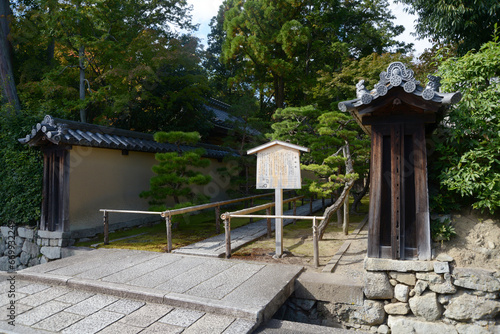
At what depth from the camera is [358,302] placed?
4406mm

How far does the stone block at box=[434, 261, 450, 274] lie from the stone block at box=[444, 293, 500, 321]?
1.23ft

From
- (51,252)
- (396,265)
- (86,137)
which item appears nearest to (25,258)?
(51,252)

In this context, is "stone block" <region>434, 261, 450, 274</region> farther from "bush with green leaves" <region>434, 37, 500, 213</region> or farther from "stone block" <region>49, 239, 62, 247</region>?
"stone block" <region>49, 239, 62, 247</region>

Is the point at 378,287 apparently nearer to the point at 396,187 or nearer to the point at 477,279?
the point at 477,279

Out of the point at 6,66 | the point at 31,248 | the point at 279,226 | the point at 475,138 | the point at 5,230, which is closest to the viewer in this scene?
the point at 475,138

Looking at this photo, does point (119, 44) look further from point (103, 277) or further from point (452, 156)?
point (452, 156)

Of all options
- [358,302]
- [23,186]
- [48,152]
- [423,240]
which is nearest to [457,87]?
[423,240]

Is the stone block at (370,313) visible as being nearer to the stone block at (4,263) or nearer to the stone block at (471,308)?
the stone block at (471,308)

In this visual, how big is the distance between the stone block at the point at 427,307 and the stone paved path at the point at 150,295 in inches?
66.7

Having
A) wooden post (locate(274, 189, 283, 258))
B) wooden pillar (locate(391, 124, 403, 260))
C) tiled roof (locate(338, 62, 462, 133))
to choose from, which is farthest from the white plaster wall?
wooden pillar (locate(391, 124, 403, 260))

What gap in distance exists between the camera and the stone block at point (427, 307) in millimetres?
4191

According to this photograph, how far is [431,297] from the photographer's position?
4211mm

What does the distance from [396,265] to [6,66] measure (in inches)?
549

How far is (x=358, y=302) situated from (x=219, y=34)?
904 inches
